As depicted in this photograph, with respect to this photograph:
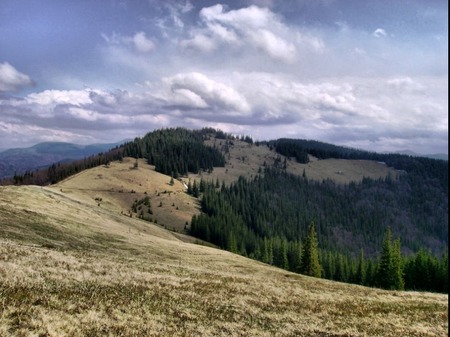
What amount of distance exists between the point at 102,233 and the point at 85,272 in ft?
123

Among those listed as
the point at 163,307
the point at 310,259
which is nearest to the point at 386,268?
the point at 310,259

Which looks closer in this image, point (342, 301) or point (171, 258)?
point (342, 301)

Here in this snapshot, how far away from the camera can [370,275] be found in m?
109

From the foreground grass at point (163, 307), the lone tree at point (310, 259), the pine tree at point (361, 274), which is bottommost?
the pine tree at point (361, 274)

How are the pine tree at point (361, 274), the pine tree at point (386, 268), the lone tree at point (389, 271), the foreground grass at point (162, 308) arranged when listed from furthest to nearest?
the pine tree at point (361, 274) < the pine tree at point (386, 268) < the lone tree at point (389, 271) < the foreground grass at point (162, 308)

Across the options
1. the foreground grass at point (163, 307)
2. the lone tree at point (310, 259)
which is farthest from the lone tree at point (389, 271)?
the foreground grass at point (163, 307)

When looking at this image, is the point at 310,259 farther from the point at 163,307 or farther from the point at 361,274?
the point at 163,307

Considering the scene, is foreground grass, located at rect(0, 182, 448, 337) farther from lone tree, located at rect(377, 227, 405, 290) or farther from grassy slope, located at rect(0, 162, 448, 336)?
lone tree, located at rect(377, 227, 405, 290)

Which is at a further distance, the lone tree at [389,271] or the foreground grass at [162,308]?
the lone tree at [389,271]

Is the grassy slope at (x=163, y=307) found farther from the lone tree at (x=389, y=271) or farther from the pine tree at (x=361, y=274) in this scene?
the pine tree at (x=361, y=274)

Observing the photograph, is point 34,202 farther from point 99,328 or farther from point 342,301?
point 99,328

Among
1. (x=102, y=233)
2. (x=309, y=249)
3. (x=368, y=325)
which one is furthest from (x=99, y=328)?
(x=309, y=249)

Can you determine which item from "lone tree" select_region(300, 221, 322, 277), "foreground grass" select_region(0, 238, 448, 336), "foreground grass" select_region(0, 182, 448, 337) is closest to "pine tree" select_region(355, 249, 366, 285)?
"lone tree" select_region(300, 221, 322, 277)

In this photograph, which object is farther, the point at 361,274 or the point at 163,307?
the point at 361,274
